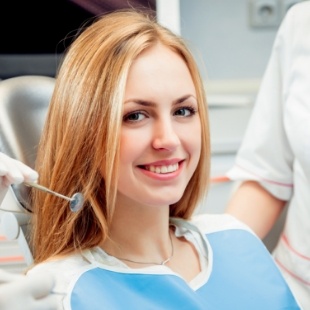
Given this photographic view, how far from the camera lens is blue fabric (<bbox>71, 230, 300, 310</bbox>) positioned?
3.11 feet

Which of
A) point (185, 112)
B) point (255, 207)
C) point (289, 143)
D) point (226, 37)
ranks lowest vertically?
point (255, 207)

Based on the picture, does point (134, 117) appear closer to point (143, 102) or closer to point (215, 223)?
point (143, 102)

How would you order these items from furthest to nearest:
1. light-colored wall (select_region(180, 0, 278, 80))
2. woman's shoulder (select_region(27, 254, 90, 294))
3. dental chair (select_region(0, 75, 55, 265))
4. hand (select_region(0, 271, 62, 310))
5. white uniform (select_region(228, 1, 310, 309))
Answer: light-colored wall (select_region(180, 0, 278, 80))
white uniform (select_region(228, 1, 310, 309))
dental chair (select_region(0, 75, 55, 265))
woman's shoulder (select_region(27, 254, 90, 294))
hand (select_region(0, 271, 62, 310))

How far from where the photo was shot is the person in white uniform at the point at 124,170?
3.09ft

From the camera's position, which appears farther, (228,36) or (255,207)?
(228,36)

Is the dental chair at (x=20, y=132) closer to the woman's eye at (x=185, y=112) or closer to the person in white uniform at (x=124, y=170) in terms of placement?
the person in white uniform at (x=124, y=170)

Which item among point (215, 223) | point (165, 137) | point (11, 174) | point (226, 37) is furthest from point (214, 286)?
point (226, 37)

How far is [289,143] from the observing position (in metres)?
1.38

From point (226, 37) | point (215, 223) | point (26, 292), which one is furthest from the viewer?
point (226, 37)

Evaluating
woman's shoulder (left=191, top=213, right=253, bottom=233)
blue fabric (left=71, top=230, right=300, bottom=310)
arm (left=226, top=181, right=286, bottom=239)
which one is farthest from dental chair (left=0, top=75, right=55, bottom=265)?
arm (left=226, top=181, right=286, bottom=239)

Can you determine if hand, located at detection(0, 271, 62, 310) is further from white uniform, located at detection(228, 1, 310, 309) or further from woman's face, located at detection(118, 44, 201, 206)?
white uniform, located at detection(228, 1, 310, 309)

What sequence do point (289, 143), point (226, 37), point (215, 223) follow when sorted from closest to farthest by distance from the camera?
point (215, 223) → point (289, 143) → point (226, 37)

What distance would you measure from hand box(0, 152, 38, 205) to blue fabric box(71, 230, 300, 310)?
20cm

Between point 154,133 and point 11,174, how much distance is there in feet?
0.78
